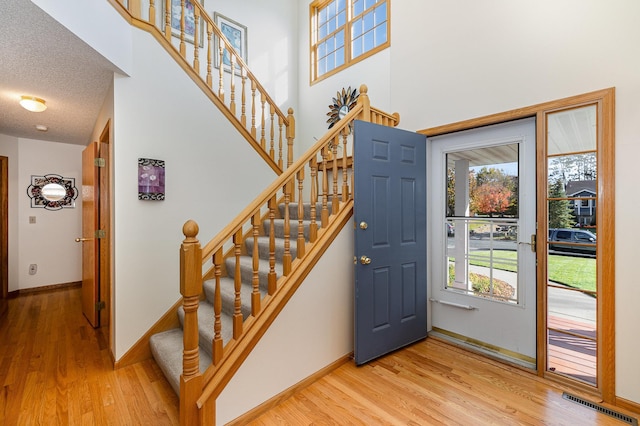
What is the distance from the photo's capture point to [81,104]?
120 inches

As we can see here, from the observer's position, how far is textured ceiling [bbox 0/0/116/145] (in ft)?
5.80

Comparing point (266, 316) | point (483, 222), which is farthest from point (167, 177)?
point (483, 222)

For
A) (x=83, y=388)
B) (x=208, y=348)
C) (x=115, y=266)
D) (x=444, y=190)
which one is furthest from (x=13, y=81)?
(x=444, y=190)

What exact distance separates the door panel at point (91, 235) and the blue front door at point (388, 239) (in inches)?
104

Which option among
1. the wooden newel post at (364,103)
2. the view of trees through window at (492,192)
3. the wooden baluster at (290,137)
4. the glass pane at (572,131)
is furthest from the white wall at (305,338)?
the glass pane at (572,131)

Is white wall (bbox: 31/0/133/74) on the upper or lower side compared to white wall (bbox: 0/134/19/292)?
upper

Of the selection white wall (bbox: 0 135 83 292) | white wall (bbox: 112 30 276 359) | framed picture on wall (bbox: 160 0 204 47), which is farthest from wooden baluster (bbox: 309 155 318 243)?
white wall (bbox: 0 135 83 292)

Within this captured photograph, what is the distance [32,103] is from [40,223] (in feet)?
8.23

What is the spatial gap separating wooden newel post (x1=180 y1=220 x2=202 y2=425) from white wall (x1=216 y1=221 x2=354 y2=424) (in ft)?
0.52

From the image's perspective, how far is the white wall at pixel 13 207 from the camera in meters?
4.20

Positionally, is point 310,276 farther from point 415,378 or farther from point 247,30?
point 247,30

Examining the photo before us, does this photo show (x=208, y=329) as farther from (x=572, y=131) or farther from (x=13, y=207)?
(x=13, y=207)

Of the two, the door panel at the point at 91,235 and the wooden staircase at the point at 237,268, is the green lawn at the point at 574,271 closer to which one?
the wooden staircase at the point at 237,268

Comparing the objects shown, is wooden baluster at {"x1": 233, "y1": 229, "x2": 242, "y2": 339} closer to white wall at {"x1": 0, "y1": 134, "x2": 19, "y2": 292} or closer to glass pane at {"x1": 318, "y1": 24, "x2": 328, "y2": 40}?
glass pane at {"x1": 318, "y1": 24, "x2": 328, "y2": 40}
